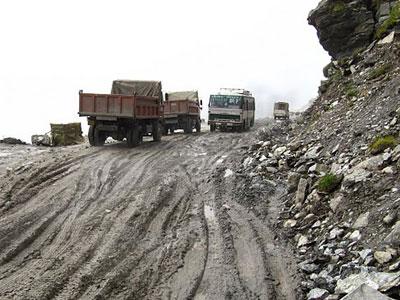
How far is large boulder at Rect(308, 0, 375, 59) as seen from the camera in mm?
18469

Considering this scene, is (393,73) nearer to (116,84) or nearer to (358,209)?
(358,209)

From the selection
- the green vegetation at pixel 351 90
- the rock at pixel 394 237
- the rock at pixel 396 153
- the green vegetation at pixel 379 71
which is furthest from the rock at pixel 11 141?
the rock at pixel 394 237

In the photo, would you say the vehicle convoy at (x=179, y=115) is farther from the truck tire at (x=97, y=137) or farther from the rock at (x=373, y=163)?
the rock at (x=373, y=163)

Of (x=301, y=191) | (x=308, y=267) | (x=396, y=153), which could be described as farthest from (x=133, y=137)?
(x=308, y=267)

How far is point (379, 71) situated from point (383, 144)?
19.2 feet

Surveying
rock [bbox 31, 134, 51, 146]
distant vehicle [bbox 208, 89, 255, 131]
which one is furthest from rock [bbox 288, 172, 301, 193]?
distant vehicle [bbox 208, 89, 255, 131]

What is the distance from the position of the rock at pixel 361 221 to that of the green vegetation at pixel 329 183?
139 centimetres

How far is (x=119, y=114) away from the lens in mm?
17391

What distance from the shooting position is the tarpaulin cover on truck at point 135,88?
20.2m

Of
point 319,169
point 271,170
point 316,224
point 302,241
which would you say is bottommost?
point 302,241

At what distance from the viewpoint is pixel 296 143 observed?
477 inches

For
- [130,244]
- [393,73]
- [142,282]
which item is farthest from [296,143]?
[142,282]

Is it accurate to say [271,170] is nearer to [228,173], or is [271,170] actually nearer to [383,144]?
[228,173]

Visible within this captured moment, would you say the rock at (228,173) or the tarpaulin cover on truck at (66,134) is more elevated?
the tarpaulin cover on truck at (66,134)
